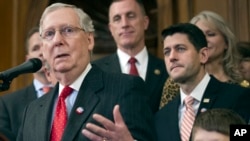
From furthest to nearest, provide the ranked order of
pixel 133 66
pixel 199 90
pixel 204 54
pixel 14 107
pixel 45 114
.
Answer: pixel 133 66 → pixel 14 107 → pixel 204 54 → pixel 199 90 → pixel 45 114

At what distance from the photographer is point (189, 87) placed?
318cm

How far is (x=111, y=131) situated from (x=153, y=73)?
1414 millimetres

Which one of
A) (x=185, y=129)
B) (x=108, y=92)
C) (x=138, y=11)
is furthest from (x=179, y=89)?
(x=108, y=92)

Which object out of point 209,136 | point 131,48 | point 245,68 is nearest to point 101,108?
point 209,136

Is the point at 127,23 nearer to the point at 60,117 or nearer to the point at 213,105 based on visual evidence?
the point at 213,105

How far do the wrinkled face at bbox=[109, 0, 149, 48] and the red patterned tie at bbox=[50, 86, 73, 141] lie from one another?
3.81ft

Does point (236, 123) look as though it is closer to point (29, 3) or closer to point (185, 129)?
point (185, 129)

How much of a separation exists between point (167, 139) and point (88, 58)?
0.60m

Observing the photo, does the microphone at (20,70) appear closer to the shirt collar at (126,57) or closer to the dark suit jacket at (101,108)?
the dark suit jacket at (101,108)

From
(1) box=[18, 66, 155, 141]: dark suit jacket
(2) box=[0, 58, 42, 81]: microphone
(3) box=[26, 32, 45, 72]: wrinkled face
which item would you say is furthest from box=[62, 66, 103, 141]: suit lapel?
(3) box=[26, 32, 45, 72]: wrinkled face

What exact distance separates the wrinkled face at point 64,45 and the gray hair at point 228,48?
106 cm

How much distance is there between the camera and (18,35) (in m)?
5.23

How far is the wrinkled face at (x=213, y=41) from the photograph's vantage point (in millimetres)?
3592

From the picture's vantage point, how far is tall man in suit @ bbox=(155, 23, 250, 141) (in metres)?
3.04
